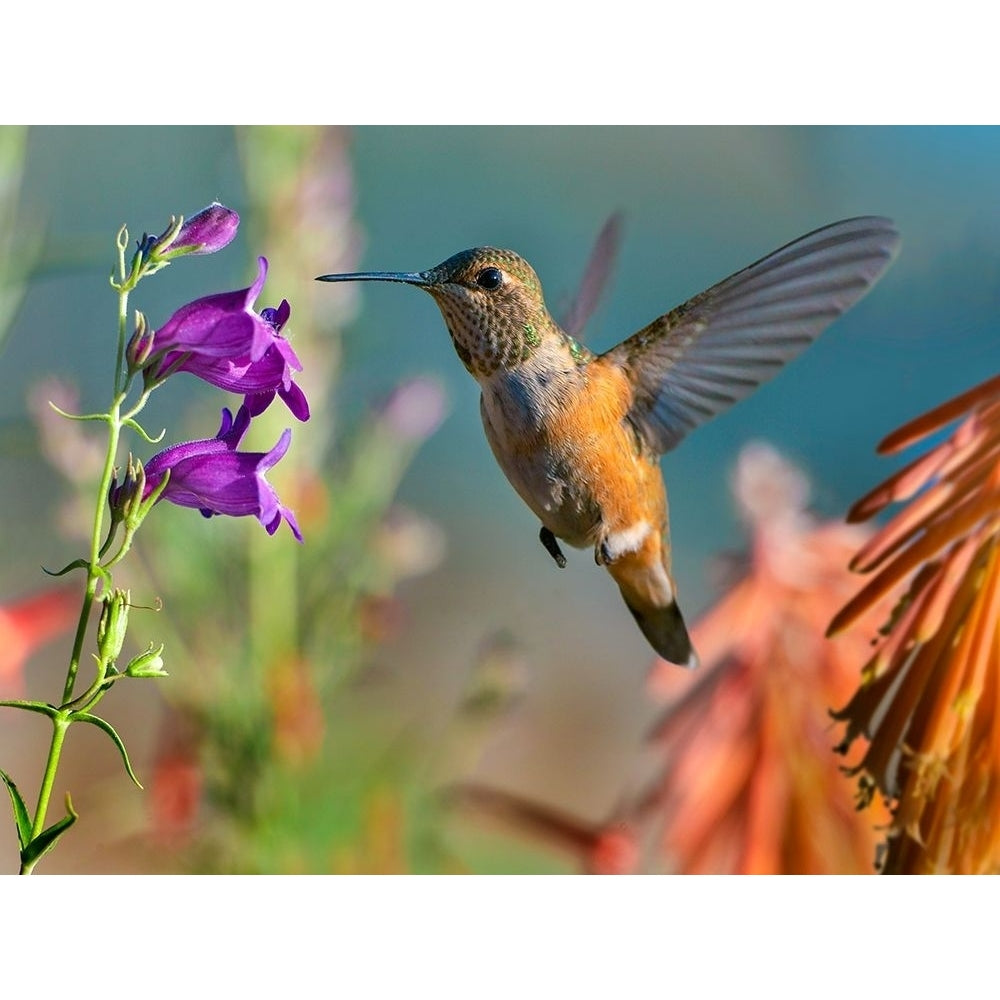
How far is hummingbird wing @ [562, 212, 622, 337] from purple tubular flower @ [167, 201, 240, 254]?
0.55 metres

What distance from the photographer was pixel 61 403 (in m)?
1.45

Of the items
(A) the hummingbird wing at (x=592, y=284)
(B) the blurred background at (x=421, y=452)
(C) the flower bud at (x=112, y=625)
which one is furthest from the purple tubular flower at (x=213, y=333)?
(B) the blurred background at (x=421, y=452)

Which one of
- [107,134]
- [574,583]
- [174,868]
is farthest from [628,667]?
[107,134]

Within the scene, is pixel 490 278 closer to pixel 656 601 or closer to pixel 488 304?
pixel 488 304

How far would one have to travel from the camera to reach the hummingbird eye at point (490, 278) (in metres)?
0.90

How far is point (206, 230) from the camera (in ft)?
1.85

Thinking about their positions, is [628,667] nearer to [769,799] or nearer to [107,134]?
[769,799]

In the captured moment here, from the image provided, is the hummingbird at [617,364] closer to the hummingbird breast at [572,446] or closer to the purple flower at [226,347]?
the hummingbird breast at [572,446]

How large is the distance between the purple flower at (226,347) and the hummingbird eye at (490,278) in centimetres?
32

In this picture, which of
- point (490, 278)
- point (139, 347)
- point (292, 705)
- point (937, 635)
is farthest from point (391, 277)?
point (292, 705)

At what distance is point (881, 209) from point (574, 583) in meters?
0.68

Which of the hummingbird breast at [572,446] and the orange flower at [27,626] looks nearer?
A: the hummingbird breast at [572,446]

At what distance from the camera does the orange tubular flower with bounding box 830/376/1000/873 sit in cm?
95

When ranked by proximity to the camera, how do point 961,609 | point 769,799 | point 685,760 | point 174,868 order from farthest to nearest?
point 174,868 → point 685,760 → point 769,799 → point 961,609
